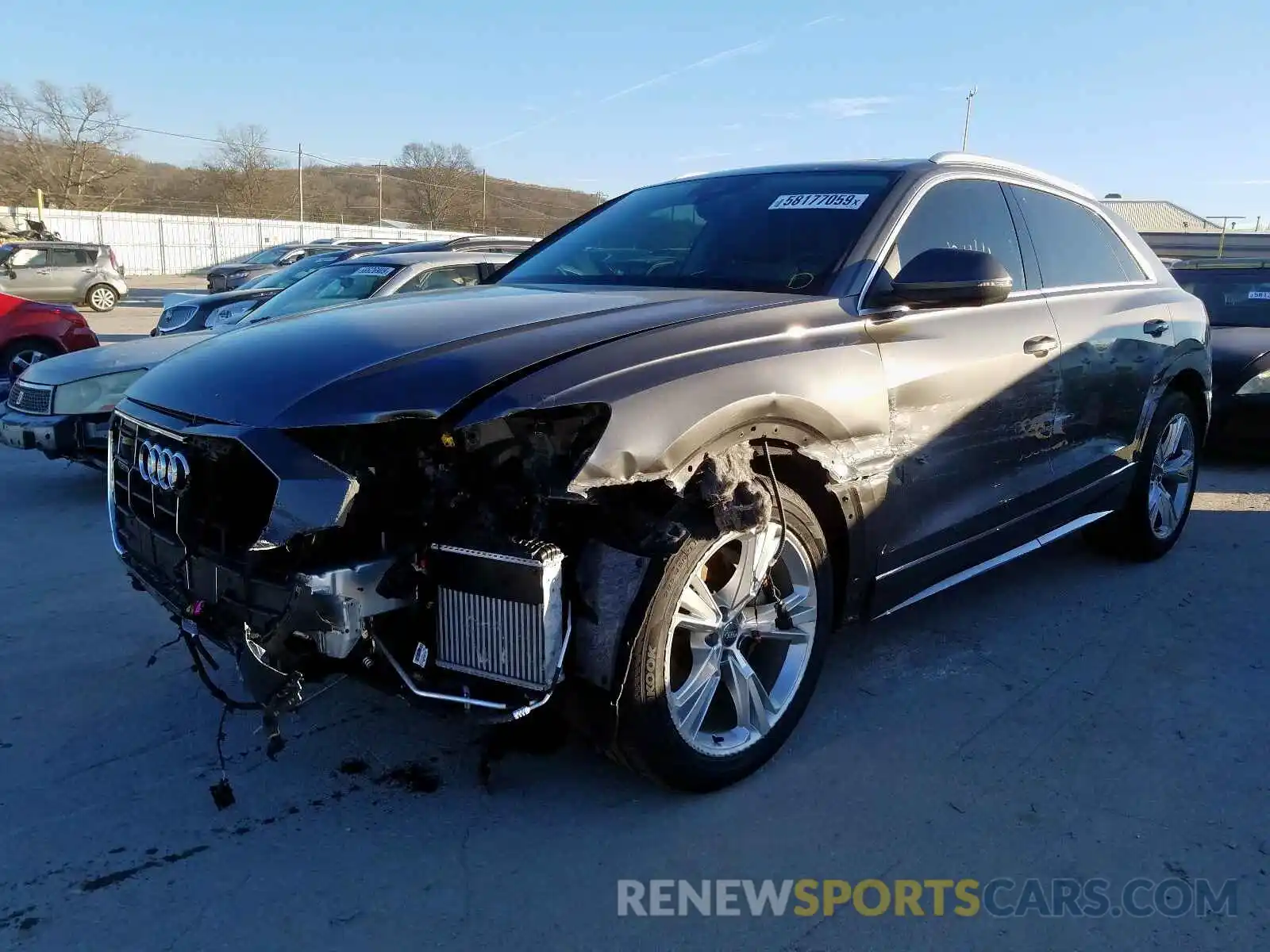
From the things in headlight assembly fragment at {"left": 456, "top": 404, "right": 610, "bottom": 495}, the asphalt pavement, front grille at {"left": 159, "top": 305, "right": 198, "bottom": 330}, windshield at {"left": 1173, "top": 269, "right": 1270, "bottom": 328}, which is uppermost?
windshield at {"left": 1173, "top": 269, "right": 1270, "bottom": 328}

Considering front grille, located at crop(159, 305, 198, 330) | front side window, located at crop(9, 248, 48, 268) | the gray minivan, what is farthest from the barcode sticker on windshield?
front side window, located at crop(9, 248, 48, 268)

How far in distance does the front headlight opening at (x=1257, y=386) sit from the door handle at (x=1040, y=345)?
4.51 meters

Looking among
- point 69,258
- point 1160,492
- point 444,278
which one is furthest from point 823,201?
point 69,258

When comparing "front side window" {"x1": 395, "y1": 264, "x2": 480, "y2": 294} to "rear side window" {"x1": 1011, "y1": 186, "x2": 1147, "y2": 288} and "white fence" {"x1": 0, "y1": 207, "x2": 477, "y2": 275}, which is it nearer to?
"rear side window" {"x1": 1011, "y1": 186, "x2": 1147, "y2": 288}

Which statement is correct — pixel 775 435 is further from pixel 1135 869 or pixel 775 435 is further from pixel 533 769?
pixel 1135 869

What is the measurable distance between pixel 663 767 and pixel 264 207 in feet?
256

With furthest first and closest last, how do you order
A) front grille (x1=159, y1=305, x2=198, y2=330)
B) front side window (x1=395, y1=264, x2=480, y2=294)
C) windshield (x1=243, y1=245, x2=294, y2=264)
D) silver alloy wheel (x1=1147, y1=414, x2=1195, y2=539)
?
windshield (x1=243, y1=245, x2=294, y2=264)
front grille (x1=159, y1=305, x2=198, y2=330)
front side window (x1=395, y1=264, x2=480, y2=294)
silver alloy wheel (x1=1147, y1=414, x2=1195, y2=539)

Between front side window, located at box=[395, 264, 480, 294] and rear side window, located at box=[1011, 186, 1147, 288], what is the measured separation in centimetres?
481

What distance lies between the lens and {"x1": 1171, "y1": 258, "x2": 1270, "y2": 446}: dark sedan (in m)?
7.42

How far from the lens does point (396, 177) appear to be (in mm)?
94938

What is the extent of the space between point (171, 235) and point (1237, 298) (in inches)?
1660

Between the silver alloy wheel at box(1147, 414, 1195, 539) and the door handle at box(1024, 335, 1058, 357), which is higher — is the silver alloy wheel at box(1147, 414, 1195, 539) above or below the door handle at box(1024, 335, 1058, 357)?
below

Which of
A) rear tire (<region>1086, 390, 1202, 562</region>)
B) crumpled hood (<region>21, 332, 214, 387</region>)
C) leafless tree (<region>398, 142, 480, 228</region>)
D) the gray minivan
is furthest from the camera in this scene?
leafless tree (<region>398, 142, 480, 228</region>)

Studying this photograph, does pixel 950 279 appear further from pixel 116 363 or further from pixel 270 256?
pixel 270 256
